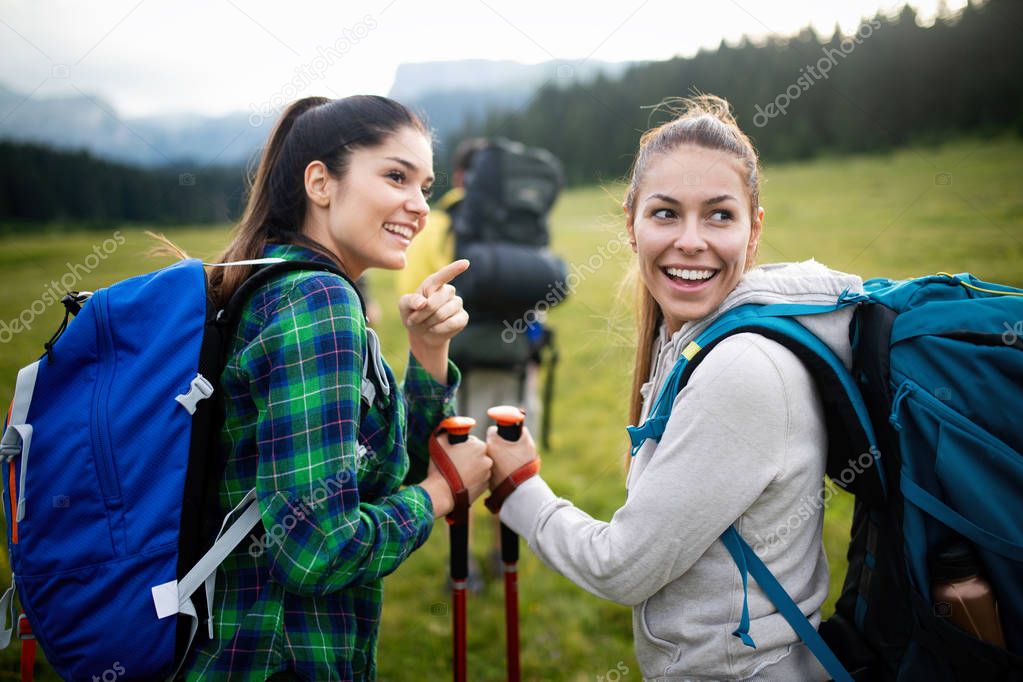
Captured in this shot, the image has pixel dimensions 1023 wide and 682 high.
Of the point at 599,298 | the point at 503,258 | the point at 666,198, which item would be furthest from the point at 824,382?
the point at 599,298

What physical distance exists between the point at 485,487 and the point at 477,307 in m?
2.86

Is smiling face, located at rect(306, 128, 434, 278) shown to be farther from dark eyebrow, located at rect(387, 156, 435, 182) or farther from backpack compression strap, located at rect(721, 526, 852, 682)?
backpack compression strap, located at rect(721, 526, 852, 682)

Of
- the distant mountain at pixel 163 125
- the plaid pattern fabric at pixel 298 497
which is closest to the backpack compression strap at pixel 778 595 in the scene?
the plaid pattern fabric at pixel 298 497

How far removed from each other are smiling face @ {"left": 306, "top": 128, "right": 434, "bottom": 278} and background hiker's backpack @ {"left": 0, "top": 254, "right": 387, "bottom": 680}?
507mm

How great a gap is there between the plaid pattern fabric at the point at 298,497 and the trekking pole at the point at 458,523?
28cm

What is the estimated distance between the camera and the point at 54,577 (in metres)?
1.71

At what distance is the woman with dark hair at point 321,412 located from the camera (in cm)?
175

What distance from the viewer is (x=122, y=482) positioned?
1.73 metres

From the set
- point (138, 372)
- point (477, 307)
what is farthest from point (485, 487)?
point (477, 307)

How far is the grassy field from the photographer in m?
4.29

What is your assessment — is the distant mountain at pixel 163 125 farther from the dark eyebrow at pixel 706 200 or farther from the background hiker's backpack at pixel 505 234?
the dark eyebrow at pixel 706 200

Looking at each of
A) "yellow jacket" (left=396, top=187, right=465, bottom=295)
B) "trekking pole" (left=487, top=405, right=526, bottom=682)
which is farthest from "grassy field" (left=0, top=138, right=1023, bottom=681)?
"yellow jacket" (left=396, top=187, right=465, bottom=295)

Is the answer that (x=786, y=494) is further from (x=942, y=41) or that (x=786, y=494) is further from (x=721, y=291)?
(x=942, y=41)

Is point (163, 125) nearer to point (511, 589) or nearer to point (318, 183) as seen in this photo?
point (318, 183)
